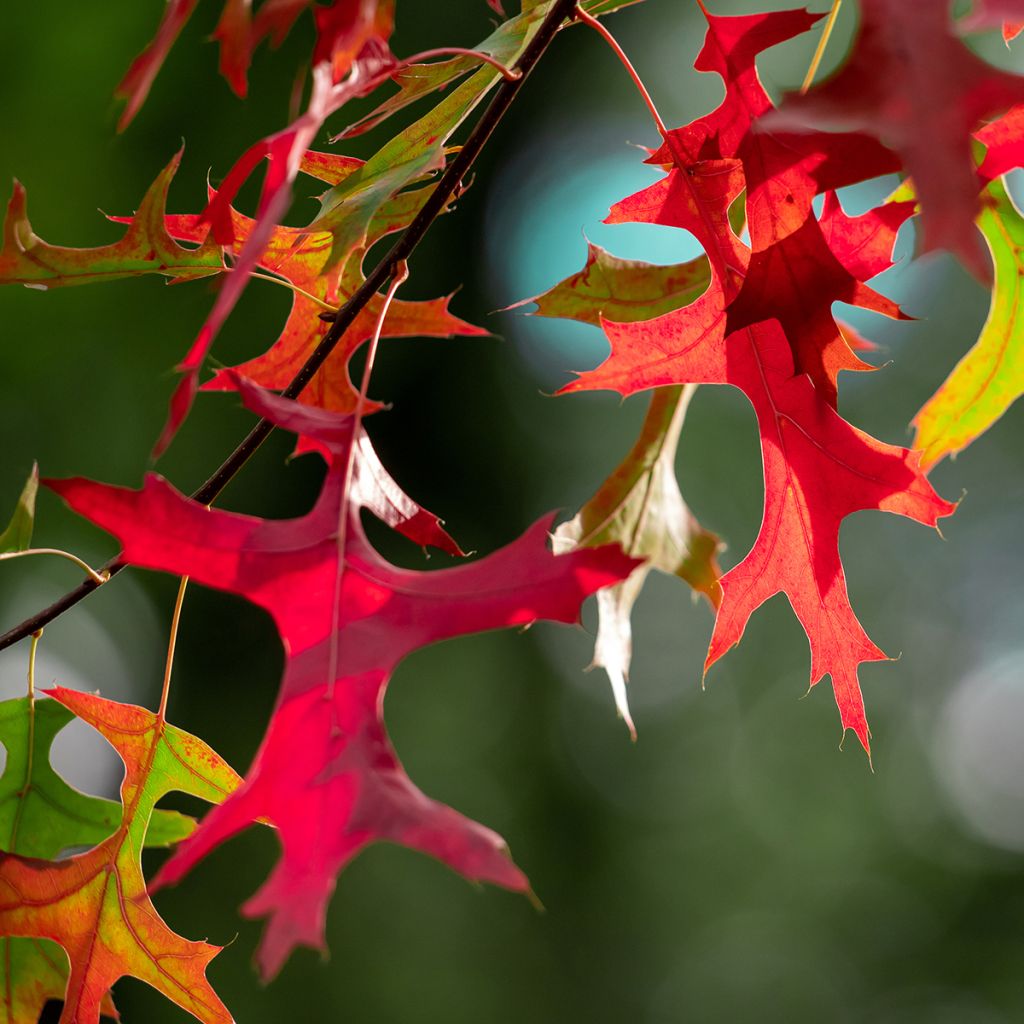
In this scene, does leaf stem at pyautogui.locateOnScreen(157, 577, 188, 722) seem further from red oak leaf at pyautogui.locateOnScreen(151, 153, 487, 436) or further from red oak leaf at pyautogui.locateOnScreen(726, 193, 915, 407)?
red oak leaf at pyautogui.locateOnScreen(726, 193, 915, 407)

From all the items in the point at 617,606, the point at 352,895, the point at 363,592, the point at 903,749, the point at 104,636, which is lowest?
the point at 903,749

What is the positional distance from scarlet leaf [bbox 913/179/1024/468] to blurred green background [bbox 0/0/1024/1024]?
2991 mm

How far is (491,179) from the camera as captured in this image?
6.16 metres

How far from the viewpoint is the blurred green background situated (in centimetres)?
538

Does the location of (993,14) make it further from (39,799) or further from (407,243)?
(39,799)

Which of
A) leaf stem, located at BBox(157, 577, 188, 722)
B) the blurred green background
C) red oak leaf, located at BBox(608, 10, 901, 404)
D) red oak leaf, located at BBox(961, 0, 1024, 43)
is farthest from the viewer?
the blurred green background

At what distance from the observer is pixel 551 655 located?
663cm

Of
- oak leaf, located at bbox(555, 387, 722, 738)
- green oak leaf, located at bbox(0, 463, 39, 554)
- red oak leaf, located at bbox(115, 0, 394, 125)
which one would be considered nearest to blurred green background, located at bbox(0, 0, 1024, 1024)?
oak leaf, located at bbox(555, 387, 722, 738)

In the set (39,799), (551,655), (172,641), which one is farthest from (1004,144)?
(551,655)

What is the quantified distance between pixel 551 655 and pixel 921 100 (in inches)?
247

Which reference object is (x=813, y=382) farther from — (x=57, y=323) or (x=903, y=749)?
(x=903, y=749)

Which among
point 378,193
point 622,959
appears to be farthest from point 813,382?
point 622,959

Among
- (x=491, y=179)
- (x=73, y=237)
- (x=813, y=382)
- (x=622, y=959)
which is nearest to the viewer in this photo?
(x=813, y=382)

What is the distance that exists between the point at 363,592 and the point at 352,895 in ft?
17.8
